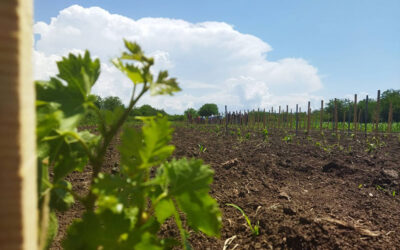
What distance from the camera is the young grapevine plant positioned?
730mm

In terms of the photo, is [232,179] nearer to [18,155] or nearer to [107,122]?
[107,122]

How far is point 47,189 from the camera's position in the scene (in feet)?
2.54

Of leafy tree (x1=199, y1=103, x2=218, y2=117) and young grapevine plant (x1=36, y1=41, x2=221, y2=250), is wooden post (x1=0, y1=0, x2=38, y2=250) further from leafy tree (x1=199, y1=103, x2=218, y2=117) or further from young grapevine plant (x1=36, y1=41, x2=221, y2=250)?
leafy tree (x1=199, y1=103, x2=218, y2=117)

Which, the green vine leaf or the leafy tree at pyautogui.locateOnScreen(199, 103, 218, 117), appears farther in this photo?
the leafy tree at pyautogui.locateOnScreen(199, 103, 218, 117)

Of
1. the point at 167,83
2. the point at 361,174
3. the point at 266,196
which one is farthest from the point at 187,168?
the point at 361,174

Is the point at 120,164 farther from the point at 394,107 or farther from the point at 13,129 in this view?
the point at 394,107

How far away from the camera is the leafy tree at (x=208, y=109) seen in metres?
98.6

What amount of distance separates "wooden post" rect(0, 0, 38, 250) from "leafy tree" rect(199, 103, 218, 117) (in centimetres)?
9698

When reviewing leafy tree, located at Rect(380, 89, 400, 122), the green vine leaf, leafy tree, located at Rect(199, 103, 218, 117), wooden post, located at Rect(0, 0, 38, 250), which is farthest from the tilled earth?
leafy tree, located at Rect(199, 103, 218, 117)

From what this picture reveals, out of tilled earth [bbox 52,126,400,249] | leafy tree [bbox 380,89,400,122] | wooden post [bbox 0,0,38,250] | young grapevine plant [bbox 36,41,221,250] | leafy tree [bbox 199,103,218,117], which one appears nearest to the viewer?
wooden post [bbox 0,0,38,250]

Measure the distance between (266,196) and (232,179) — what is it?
0.75 metres

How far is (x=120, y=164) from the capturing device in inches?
32.3

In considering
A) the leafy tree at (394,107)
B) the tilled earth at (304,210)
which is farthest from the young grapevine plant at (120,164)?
the leafy tree at (394,107)

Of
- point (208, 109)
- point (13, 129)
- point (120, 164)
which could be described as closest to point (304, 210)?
point (120, 164)
